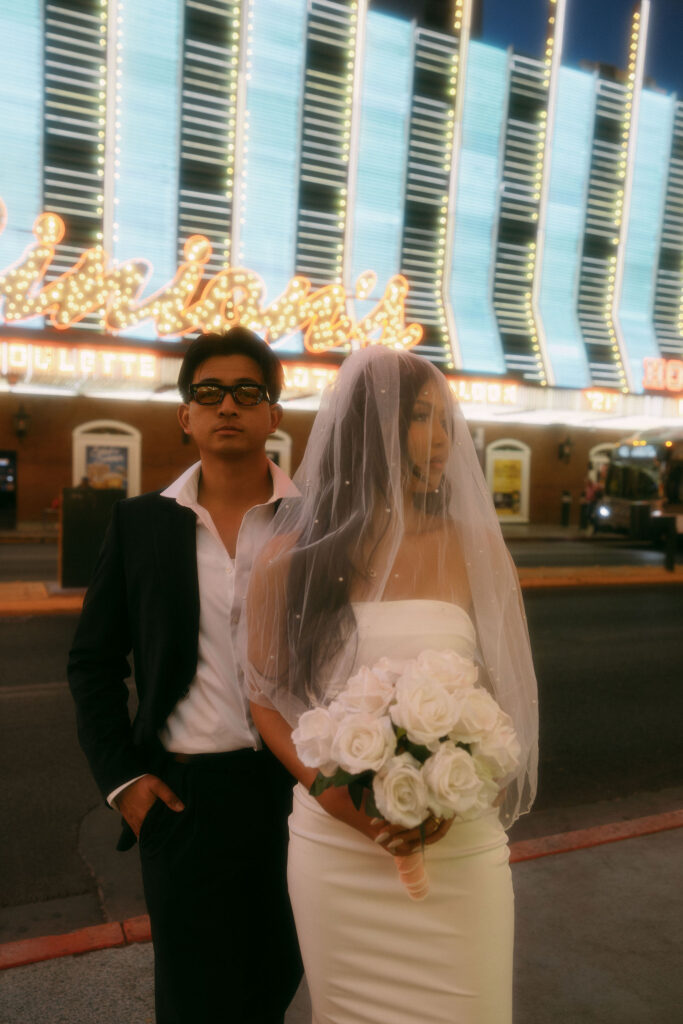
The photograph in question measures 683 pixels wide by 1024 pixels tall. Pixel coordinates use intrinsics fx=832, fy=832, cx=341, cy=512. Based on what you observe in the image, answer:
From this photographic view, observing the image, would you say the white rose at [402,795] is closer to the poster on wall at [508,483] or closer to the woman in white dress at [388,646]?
the woman in white dress at [388,646]

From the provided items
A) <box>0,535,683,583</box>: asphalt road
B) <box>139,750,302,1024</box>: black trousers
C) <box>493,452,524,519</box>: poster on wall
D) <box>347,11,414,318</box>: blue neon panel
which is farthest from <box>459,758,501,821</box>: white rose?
<box>493,452,524,519</box>: poster on wall

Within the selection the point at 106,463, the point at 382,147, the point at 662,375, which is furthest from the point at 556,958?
the point at 662,375

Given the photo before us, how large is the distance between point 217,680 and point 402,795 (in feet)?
2.14

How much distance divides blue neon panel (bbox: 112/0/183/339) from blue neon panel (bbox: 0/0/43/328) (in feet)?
7.00

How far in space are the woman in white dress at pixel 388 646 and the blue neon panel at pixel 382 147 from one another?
23924 mm

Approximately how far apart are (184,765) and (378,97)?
2662 centimetres

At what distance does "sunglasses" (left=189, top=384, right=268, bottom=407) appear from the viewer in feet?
6.96

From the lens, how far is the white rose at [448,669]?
1584mm

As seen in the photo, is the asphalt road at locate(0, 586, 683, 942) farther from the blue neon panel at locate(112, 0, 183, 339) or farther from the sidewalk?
the blue neon panel at locate(112, 0, 183, 339)

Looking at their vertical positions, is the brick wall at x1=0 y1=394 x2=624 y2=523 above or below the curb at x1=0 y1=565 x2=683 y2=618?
above

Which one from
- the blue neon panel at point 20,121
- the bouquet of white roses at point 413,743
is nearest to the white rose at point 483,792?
the bouquet of white roses at point 413,743

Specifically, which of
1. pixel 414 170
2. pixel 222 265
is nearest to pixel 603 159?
pixel 414 170

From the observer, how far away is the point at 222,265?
23734 mm

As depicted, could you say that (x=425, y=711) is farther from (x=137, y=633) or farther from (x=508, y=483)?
(x=508, y=483)
